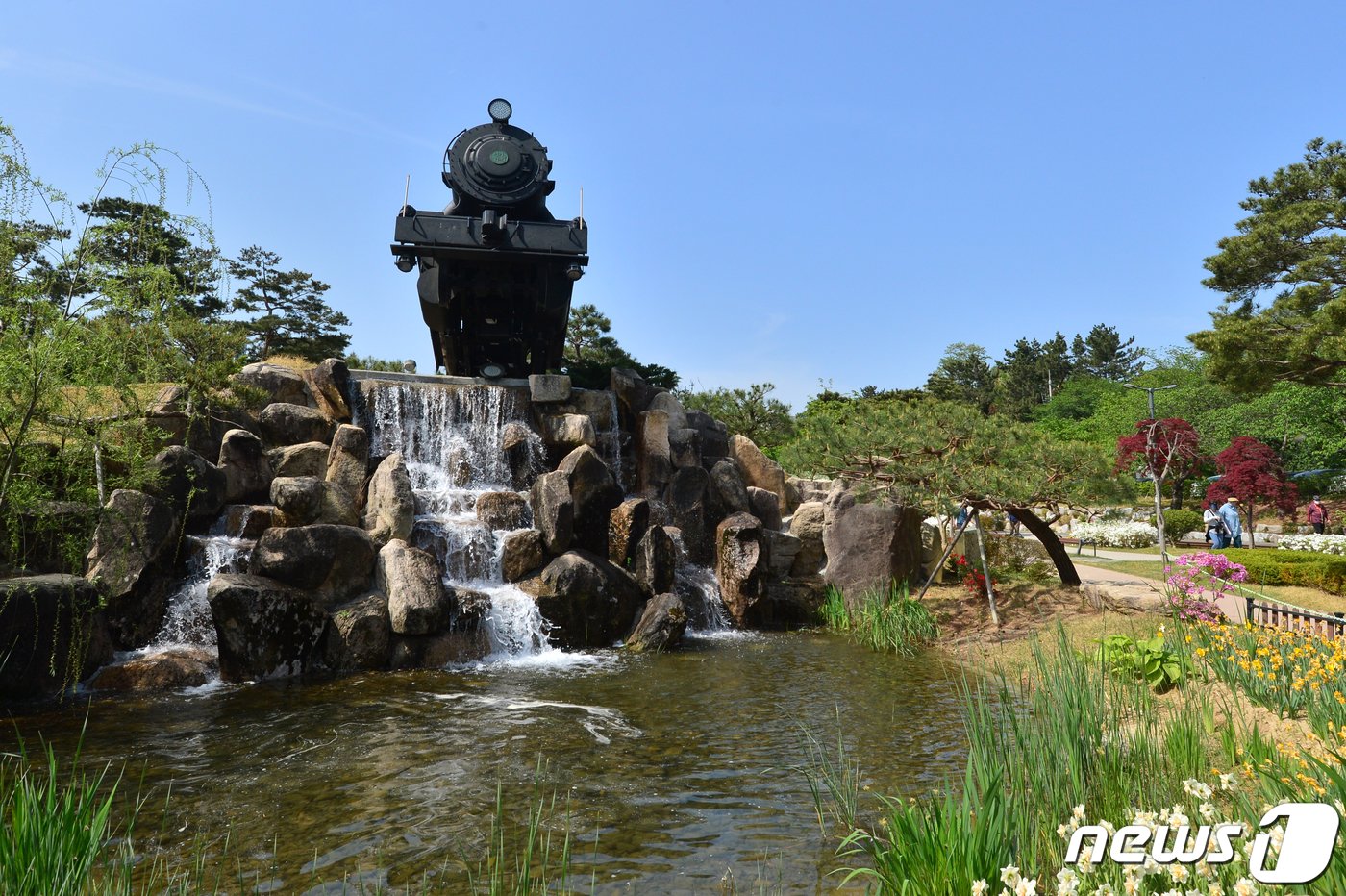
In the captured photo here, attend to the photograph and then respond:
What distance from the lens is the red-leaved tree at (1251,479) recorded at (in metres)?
21.9

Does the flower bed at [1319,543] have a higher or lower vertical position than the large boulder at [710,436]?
lower

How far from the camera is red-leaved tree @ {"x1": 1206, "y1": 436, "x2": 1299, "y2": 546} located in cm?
2186

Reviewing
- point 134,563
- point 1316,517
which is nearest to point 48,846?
point 134,563

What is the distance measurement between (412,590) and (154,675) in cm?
286

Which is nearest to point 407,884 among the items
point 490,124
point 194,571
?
point 194,571

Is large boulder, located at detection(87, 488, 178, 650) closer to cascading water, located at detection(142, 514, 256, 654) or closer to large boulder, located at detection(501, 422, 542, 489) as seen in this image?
cascading water, located at detection(142, 514, 256, 654)

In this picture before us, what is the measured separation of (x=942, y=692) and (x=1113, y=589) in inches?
175

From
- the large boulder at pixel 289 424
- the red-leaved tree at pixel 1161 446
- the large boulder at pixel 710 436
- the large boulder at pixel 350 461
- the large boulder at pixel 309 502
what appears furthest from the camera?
the large boulder at pixel 710 436

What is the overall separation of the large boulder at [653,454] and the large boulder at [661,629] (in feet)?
13.5

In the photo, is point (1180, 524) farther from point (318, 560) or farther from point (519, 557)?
point (318, 560)

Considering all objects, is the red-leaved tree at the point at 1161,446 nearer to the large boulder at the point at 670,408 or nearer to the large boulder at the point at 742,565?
the large boulder at the point at 742,565

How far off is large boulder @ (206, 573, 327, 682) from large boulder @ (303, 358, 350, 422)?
588cm

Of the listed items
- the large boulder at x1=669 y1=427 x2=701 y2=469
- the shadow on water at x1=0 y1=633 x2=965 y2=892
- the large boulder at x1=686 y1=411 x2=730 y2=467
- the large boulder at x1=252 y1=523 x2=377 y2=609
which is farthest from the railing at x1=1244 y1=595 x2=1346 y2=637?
the large boulder at x1=686 y1=411 x2=730 y2=467

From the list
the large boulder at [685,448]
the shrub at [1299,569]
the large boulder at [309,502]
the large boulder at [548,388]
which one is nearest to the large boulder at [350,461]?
the large boulder at [309,502]
